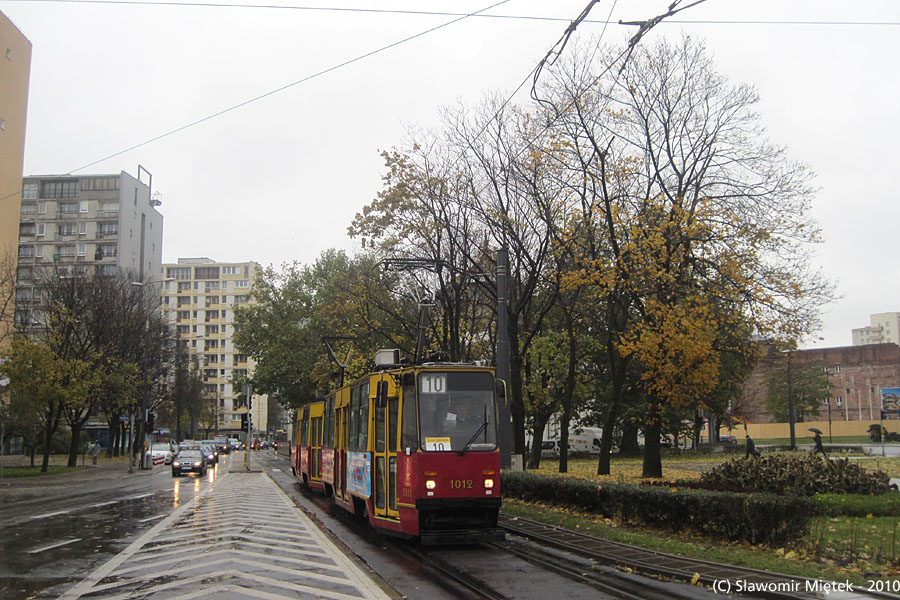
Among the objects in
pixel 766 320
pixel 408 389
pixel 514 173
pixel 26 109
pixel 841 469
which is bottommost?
pixel 841 469

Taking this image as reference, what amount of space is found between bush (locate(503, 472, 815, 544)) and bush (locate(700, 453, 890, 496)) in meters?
3.12

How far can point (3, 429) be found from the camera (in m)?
38.5

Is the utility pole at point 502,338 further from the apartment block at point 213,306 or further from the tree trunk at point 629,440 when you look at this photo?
the apartment block at point 213,306

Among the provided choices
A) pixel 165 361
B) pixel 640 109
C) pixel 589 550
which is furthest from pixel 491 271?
pixel 165 361

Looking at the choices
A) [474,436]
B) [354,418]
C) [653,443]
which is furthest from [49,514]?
[653,443]

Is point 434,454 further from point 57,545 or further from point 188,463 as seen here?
point 188,463

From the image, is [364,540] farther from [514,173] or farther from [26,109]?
[26,109]

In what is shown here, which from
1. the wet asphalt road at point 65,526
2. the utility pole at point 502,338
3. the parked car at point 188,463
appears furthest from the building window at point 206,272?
the utility pole at point 502,338

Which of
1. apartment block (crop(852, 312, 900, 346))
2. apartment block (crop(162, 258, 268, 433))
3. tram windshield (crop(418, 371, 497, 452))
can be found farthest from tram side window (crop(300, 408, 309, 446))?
apartment block (crop(852, 312, 900, 346))

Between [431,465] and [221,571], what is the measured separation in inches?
153

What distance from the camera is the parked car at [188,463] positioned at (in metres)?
39.5

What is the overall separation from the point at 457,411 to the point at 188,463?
99.8 feet

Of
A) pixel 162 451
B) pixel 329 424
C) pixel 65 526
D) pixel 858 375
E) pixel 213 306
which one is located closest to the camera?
pixel 65 526

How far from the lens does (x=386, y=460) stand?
1381cm
